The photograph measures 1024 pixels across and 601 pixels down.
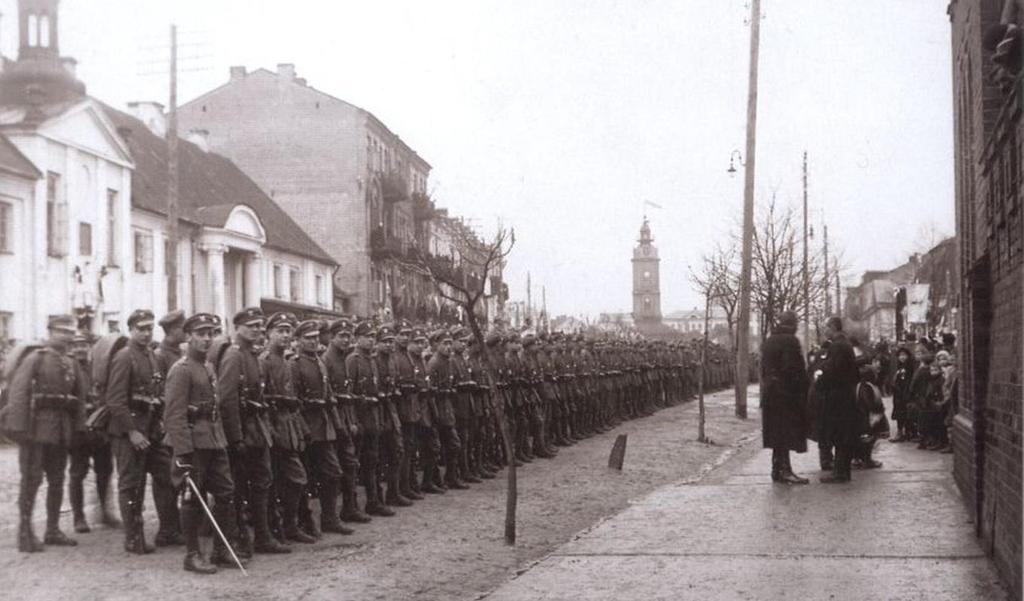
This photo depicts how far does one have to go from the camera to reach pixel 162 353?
10.2 m

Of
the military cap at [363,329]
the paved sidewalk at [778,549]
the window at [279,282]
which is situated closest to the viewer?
the paved sidewalk at [778,549]

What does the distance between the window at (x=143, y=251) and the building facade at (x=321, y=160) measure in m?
25.7

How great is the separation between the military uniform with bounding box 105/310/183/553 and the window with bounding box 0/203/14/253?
3.47 m

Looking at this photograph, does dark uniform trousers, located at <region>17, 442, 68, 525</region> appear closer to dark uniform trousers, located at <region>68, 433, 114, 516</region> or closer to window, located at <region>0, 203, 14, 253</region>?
dark uniform trousers, located at <region>68, 433, 114, 516</region>

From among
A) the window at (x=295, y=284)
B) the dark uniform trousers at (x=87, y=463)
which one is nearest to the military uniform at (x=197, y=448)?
the dark uniform trousers at (x=87, y=463)

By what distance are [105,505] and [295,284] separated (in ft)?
93.6

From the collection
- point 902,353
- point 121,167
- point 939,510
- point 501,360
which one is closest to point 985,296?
point 939,510

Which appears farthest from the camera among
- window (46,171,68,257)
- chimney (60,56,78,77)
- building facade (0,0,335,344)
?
window (46,171,68,257)

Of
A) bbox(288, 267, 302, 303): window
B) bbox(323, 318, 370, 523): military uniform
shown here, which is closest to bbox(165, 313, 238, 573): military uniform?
bbox(323, 318, 370, 523): military uniform

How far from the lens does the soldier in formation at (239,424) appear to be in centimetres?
864

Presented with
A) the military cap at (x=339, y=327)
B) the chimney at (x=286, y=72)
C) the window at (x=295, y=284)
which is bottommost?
the military cap at (x=339, y=327)

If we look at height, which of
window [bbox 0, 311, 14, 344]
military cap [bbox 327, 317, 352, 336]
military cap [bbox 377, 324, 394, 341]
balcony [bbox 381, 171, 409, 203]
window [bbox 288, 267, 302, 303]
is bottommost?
military cap [bbox 377, 324, 394, 341]

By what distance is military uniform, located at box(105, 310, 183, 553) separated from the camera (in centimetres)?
934

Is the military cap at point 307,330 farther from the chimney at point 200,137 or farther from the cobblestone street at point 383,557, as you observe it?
the chimney at point 200,137
